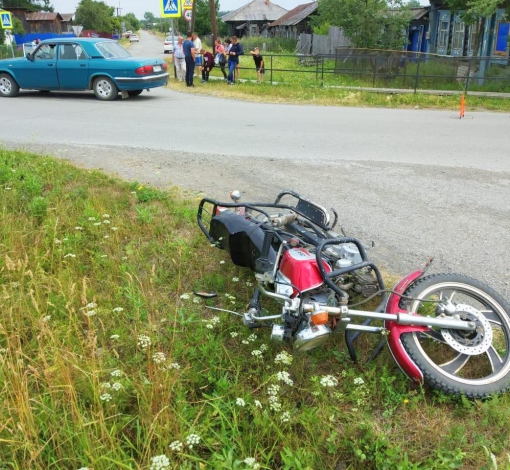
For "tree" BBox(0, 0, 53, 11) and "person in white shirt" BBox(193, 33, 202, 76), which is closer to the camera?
"person in white shirt" BBox(193, 33, 202, 76)

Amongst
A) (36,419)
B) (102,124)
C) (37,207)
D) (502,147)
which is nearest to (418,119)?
(502,147)

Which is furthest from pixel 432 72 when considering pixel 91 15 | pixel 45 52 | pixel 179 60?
pixel 91 15

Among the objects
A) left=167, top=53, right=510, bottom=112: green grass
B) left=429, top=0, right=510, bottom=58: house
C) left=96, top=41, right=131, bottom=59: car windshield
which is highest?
left=429, top=0, right=510, bottom=58: house

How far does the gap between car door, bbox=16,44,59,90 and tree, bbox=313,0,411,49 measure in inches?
769

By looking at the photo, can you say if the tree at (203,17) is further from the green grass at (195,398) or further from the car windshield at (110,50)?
the green grass at (195,398)

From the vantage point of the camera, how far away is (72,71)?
14.4m

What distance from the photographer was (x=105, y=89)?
14.7 meters

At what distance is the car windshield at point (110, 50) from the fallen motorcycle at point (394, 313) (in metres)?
12.6

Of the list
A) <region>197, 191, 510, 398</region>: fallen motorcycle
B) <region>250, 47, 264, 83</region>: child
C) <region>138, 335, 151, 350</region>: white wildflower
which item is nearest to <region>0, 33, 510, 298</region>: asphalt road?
<region>197, 191, 510, 398</region>: fallen motorcycle

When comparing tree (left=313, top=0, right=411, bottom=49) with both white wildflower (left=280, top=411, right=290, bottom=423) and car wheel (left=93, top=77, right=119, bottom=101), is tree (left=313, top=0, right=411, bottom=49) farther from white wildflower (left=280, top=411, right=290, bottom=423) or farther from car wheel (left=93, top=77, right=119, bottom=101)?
white wildflower (left=280, top=411, right=290, bottom=423)

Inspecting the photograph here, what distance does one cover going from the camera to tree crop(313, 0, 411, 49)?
2842cm

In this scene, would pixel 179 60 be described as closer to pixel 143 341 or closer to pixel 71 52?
pixel 71 52

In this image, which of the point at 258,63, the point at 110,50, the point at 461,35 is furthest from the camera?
the point at 461,35

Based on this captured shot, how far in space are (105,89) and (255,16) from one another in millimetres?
61680
